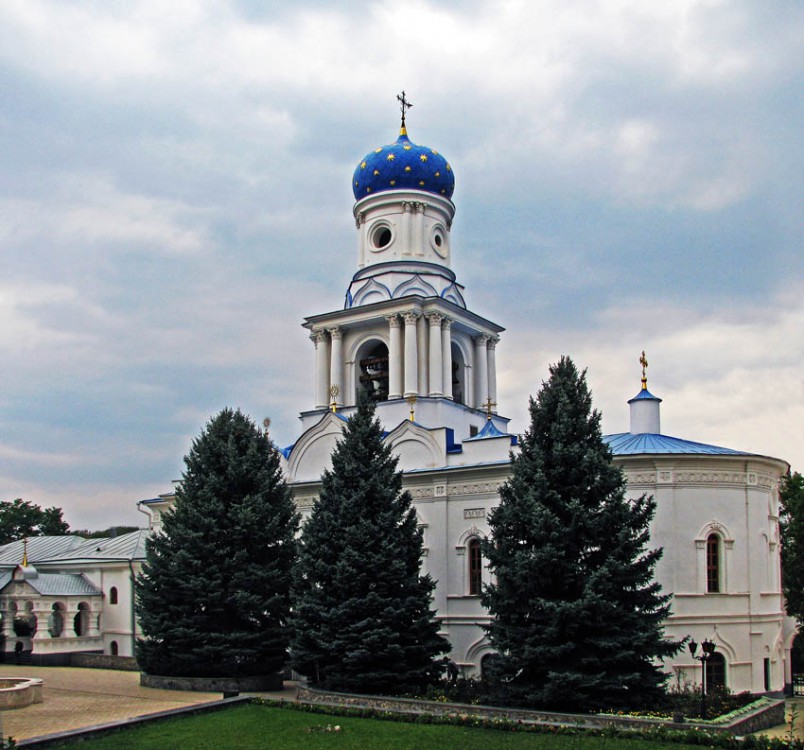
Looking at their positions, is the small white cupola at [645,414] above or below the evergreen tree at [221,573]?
above

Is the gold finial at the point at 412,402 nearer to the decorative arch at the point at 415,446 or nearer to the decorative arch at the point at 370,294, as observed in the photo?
the decorative arch at the point at 415,446

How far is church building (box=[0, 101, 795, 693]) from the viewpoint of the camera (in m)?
21.3

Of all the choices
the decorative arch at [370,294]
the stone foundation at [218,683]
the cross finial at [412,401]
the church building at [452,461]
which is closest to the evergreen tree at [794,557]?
the church building at [452,461]

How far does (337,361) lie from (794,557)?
16.0m

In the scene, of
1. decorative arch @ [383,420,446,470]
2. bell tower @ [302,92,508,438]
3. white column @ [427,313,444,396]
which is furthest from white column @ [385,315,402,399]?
decorative arch @ [383,420,446,470]

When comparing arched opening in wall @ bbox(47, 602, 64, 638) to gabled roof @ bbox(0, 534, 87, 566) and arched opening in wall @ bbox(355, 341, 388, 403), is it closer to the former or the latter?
gabled roof @ bbox(0, 534, 87, 566)

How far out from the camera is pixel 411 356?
26.8 meters

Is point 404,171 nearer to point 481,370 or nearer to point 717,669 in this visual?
point 481,370

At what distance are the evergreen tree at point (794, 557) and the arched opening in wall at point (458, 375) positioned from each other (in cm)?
1053

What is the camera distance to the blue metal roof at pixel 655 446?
21750 millimetres

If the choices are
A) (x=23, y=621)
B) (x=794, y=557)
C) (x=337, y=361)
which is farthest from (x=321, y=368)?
(x=794, y=557)

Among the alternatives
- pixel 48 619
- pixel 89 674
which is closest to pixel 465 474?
pixel 89 674

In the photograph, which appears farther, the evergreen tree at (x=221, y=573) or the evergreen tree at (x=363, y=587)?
the evergreen tree at (x=221, y=573)

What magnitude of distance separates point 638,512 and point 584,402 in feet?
8.04
